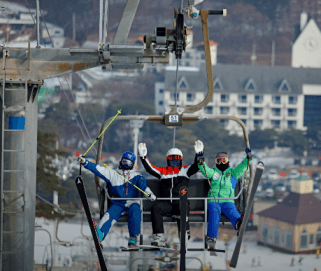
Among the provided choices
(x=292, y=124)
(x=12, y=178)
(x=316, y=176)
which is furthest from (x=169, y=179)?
(x=292, y=124)

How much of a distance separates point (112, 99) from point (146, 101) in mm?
4226

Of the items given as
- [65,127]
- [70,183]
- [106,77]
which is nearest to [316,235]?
[70,183]

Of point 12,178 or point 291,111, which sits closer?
point 12,178

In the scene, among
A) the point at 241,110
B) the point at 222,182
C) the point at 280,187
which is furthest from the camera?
the point at 241,110

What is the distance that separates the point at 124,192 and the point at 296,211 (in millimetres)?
52185

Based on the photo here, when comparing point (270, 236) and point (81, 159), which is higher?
point (81, 159)

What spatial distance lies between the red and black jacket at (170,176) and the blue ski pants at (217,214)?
0.34m

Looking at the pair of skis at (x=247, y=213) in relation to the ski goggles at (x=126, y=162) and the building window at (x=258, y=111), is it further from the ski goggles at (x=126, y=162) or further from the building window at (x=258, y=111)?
the building window at (x=258, y=111)

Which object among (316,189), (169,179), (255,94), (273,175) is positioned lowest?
(316,189)

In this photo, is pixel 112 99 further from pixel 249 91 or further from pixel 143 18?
pixel 143 18

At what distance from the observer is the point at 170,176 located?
18.6 ft

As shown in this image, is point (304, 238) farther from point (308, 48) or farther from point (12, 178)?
point (12, 178)

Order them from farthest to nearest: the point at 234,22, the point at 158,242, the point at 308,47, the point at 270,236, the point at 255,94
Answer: the point at 234,22 → the point at 308,47 → the point at 255,94 → the point at 270,236 → the point at 158,242

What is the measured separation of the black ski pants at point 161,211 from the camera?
18.1 ft
